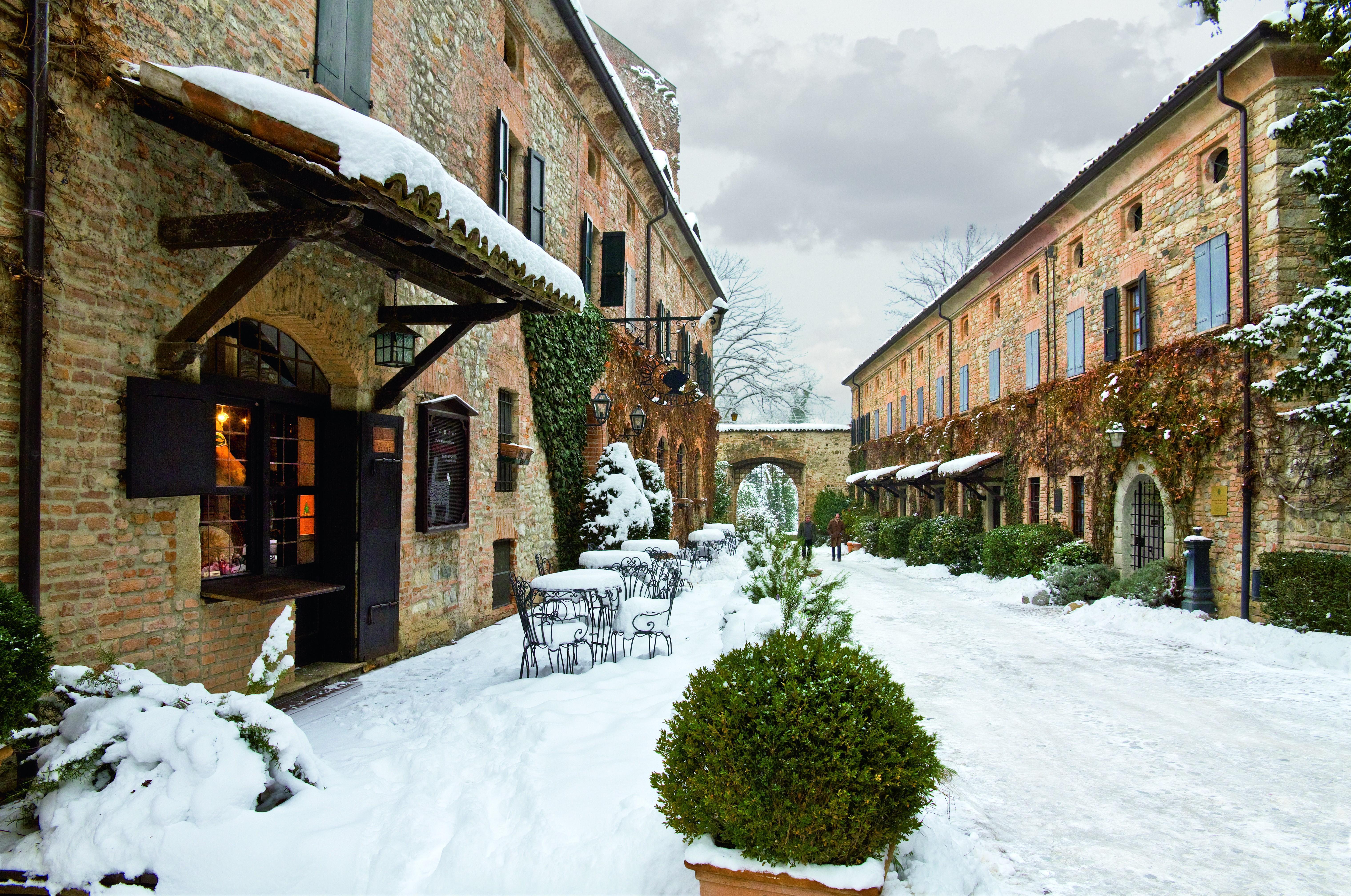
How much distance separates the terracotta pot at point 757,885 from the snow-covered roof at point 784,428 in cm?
3101

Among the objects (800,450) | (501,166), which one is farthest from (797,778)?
(800,450)

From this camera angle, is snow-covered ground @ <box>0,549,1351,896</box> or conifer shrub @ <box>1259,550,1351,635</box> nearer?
snow-covered ground @ <box>0,549,1351,896</box>

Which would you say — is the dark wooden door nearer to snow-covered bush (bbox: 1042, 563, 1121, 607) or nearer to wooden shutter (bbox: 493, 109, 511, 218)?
wooden shutter (bbox: 493, 109, 511, 218)

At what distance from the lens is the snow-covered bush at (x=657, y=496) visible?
12.4 metres

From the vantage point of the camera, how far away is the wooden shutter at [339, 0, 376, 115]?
5832 millimetres

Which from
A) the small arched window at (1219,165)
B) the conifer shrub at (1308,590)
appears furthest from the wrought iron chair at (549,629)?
the small arched window at (1219,165)

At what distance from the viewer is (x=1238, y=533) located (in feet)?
32.3

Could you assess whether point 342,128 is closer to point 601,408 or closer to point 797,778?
point 797,778

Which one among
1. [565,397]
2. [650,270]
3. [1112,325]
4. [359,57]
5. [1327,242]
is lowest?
[565,397]

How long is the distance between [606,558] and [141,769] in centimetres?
649

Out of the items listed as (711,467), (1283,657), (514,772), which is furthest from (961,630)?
(711,467)

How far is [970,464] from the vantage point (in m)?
17.6

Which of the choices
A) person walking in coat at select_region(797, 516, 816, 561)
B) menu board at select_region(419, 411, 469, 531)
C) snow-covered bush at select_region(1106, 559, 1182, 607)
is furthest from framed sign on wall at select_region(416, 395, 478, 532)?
person walking in coat at select_region(797, 516, 816, 561)

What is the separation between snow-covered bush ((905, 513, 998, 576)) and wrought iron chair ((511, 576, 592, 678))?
12.3m
